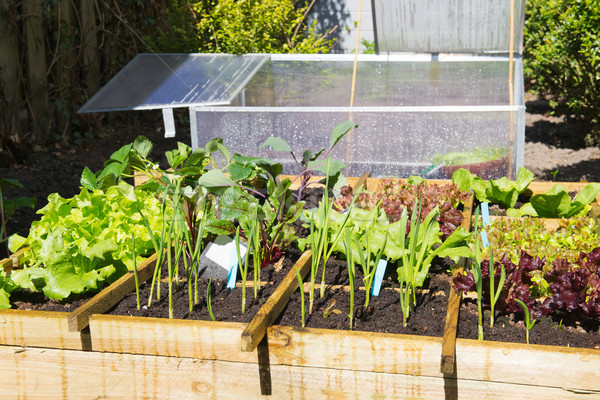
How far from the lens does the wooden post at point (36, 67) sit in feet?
15.8

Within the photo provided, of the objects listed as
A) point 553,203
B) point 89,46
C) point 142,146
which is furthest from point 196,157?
point 89,46

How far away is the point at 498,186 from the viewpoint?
261 cm

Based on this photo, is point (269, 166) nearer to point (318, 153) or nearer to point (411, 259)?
point (318, 153)

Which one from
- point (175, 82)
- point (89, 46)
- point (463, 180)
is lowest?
point (463, 180)

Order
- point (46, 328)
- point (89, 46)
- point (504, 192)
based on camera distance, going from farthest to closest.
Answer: point (89, 46)
point (504, 192)
point (46, 328)

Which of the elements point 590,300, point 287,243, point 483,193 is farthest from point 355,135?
point 590,300

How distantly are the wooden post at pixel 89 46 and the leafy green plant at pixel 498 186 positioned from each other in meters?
4.12

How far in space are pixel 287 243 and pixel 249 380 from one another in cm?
67

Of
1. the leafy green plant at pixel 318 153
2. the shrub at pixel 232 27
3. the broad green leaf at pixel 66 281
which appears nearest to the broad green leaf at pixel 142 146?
the leafy green plant at pixel 318 153

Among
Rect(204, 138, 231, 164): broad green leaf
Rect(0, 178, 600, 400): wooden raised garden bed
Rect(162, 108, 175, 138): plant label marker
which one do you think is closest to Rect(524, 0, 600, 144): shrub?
Rect(162, 108, 175, 138): plant label marker

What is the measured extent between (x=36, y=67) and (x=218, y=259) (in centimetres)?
374

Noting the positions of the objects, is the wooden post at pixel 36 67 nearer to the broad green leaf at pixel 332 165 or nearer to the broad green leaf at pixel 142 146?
the broad green leaf at pixel 142 146

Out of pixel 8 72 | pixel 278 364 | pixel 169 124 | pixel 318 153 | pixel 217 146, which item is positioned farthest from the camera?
pixel 8 72

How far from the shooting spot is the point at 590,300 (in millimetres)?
1557
